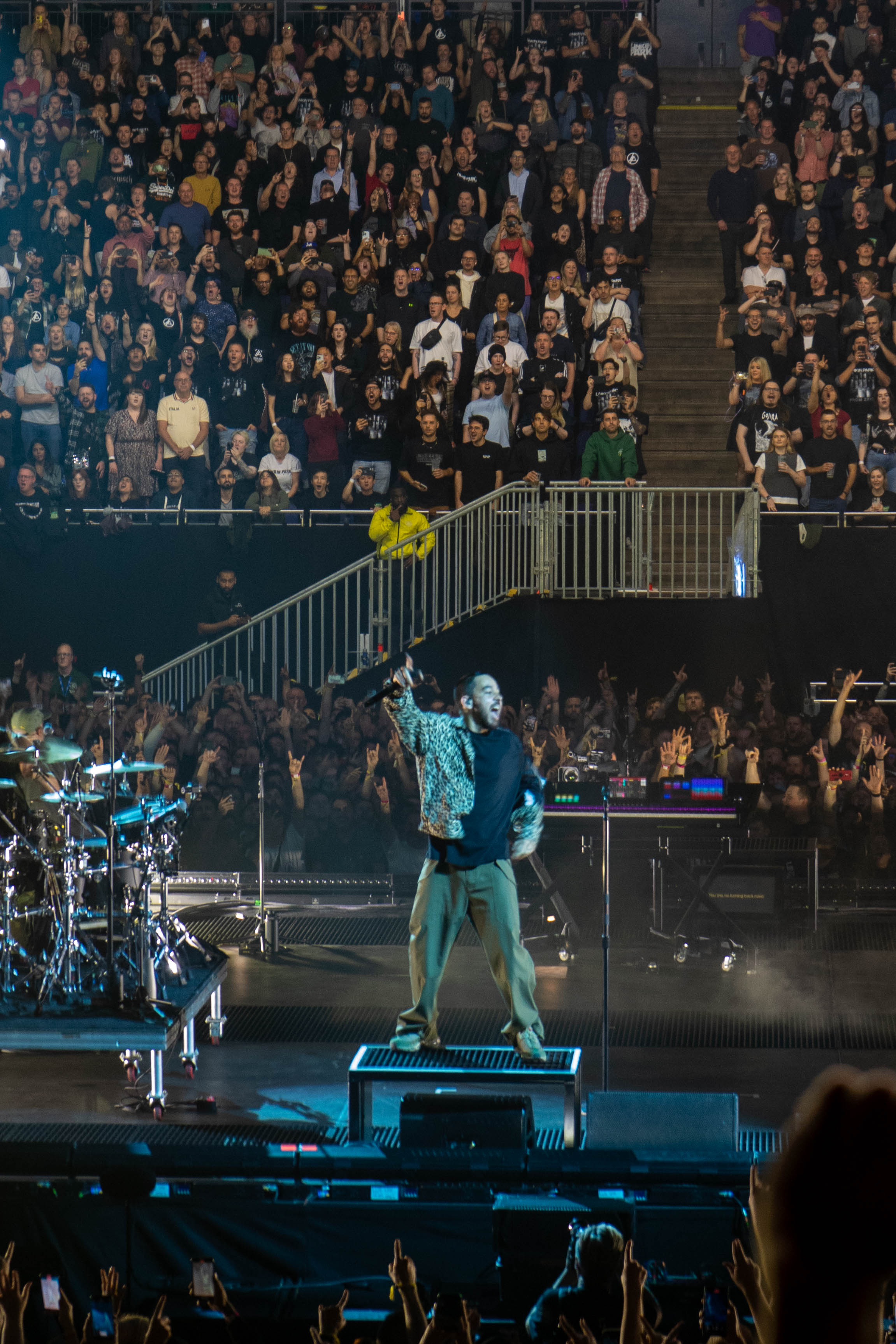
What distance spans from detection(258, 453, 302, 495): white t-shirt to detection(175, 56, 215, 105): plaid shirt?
5027mm

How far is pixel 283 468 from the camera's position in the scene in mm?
14727

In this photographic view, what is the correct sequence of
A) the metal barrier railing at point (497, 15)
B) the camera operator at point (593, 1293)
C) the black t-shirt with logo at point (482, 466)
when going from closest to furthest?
1. the camera operator at point (593, 1293)
2. the black t-shirt with logo at point (482, 466)
3. the metal barrier railing at point (497, 15)

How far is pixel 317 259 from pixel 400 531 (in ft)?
11.7

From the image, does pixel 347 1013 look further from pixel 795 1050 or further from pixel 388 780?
pixel 388 780

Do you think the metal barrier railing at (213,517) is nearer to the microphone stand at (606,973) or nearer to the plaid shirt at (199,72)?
the plaid shirt at (199,72)

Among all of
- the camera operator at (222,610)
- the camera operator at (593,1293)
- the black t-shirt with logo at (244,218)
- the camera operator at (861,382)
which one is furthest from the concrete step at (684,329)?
the camera operator at (593,1293)

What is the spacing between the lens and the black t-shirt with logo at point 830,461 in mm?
14008

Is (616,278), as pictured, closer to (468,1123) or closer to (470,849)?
(470,849)

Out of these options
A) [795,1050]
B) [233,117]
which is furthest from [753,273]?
[795,1050]

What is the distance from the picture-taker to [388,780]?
1311cm

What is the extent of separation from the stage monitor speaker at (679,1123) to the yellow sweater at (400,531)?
7.85m

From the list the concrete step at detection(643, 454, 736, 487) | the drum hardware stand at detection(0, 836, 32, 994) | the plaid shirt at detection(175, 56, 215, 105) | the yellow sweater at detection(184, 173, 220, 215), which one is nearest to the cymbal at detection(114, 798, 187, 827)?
the drum hardware stand at detection(0, 836, 32, 994)

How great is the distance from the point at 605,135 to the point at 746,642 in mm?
6274

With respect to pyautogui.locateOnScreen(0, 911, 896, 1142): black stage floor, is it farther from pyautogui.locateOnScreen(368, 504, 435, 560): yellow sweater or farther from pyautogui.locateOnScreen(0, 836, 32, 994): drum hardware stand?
pyautogui.locateOnScreen(368, 504, 435, 560): yellow sweater
